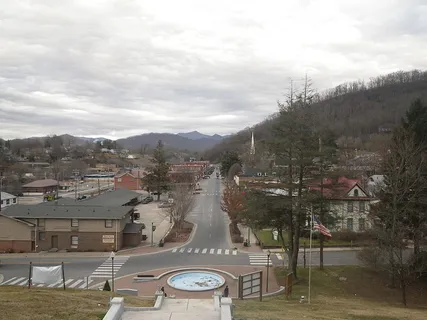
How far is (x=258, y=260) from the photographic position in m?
37.9

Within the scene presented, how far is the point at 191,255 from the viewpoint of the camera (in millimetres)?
39875

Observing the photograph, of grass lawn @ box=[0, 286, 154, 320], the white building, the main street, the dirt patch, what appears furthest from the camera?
the white building

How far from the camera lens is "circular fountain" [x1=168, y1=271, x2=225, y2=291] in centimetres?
2959

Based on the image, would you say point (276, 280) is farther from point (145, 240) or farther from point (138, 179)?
point (138, 179)

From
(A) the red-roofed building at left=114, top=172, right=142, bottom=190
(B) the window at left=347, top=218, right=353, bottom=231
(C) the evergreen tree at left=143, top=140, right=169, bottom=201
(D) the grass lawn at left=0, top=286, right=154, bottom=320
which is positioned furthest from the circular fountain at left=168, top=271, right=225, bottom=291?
(A) the red-roofed building at left=114, top=172, right=142, bottom=190

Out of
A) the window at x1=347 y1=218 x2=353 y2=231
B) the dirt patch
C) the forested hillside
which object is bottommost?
the dirt patch

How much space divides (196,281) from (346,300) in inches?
461

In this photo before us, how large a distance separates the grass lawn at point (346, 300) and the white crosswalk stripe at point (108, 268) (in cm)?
1448

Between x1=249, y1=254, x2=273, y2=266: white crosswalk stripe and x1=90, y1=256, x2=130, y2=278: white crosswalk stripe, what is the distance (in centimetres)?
1234

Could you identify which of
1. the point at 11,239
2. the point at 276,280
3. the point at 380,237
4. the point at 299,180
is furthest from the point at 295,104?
the point at 11,239

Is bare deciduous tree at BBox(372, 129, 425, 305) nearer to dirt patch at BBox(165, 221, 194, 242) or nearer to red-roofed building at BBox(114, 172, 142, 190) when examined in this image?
dirt patch at BBox(165, 221, 194, 242)

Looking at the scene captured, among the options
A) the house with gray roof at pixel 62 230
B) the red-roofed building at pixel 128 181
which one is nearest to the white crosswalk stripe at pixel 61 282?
the house with gray roof at pixel 62 230

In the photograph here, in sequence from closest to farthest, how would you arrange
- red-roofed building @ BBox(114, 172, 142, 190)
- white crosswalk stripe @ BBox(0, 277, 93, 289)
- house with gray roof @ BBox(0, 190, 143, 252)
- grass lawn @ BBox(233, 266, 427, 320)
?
1. grass lawn @ BBox(233, 266, 427, 320)
2. white crosswalk stripe @ BBox(0, 277, 93, 289)
3. house with gray roof @ BBox(0, 190, 143, 252)
4. red-roofed building @ BBox(114, 172, 142, 190)

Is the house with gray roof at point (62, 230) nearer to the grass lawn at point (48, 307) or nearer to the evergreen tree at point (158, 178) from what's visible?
the grass lawn at point (48, 307)
